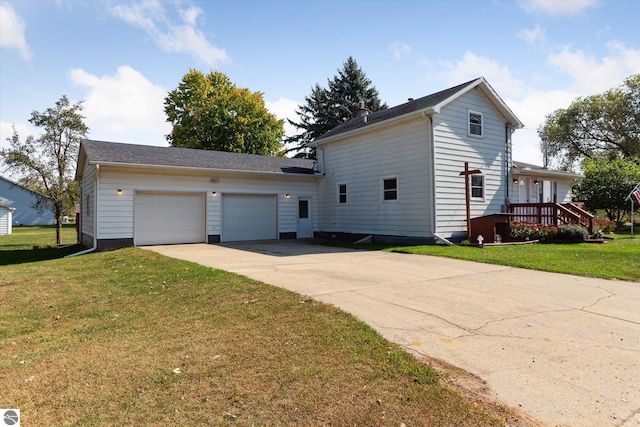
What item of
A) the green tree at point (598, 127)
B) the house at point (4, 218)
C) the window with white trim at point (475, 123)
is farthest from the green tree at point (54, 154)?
the green tree at point (598, 127)

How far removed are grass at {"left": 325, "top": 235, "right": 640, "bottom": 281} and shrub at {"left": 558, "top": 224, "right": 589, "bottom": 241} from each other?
532 millimetres

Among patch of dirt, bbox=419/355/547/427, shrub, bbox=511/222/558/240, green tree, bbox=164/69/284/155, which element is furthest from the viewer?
green tree, bbox=164/69/284/155

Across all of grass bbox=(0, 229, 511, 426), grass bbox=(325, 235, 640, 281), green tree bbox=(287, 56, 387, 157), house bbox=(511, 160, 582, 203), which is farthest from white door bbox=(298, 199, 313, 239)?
green tree bbox=(287, 56, 387, 157)

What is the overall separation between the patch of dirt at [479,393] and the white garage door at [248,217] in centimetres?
1314

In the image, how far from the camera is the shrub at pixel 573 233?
1248 cm

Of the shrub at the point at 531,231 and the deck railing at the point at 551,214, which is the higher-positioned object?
the deck railing at the point at 551,214

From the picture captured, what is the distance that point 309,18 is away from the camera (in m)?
11.7

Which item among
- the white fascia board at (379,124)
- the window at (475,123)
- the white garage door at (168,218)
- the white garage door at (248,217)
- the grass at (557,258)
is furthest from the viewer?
the white garage door at (248,217)

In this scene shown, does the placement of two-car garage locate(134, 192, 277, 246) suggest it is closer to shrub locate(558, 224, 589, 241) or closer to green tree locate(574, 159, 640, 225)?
shrub locate(558, 224, 589, 241)

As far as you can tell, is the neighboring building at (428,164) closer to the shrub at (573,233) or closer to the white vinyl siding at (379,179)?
the white vinyl siding at (379,179)

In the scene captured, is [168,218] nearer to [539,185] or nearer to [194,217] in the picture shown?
[194,217]

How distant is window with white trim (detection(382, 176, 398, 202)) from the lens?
14.1 meters

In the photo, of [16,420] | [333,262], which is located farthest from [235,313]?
[333,262]

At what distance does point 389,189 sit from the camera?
1431 cm
